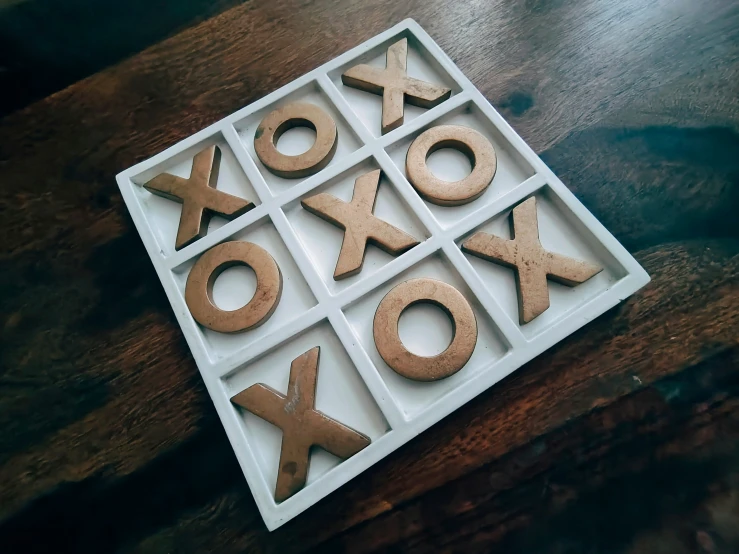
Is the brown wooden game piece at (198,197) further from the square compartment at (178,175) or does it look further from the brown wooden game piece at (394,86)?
the brown wooden game piece at (394,86)

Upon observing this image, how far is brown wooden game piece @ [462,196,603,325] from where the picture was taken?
55 cm

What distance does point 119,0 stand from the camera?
0.76 meters

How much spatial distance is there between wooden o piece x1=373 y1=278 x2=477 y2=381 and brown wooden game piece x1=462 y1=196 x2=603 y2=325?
0.20ft

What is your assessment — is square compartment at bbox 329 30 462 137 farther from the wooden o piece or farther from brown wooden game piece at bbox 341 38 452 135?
the wooden o piece

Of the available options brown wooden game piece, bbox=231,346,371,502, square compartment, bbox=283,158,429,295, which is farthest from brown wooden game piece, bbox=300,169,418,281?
brown wooden game piece, bbox=231,346,371,502

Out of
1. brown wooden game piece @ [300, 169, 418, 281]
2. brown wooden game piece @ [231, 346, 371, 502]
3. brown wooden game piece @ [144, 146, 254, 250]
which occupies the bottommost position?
brown wooden game piece @ [231, 346, 371, 502]

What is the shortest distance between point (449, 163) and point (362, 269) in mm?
182

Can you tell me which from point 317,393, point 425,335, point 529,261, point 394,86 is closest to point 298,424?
point 317,393

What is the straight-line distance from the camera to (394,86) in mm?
662

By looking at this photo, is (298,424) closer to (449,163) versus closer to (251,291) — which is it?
(251,291)

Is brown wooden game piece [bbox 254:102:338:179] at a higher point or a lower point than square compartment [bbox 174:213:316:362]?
higher

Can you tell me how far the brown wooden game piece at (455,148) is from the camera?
0.60m

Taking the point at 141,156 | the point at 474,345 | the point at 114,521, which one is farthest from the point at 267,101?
the point at 114,521

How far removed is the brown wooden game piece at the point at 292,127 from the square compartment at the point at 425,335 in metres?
0.19
